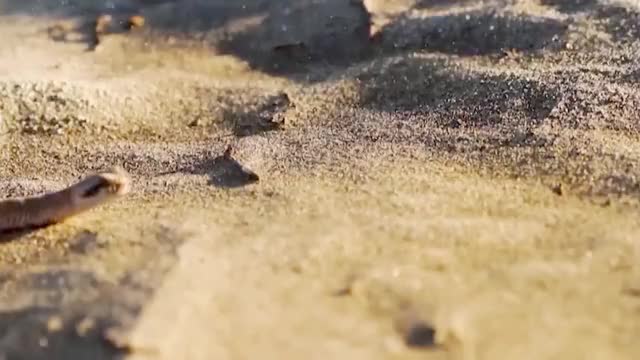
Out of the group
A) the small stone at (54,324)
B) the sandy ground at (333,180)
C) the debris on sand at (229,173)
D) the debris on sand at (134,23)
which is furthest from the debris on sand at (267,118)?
the small stone at (54,324)

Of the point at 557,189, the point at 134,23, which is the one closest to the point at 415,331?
the point at 557,189

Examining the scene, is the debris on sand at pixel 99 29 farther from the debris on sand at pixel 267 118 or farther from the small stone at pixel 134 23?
the debris on sand at pixel 267 118

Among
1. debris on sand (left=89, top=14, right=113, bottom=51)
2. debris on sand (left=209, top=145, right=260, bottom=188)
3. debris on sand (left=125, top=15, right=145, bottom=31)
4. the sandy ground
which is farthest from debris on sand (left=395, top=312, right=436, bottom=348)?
debris on sand (left=125, top=15, right=145, bottom=31)

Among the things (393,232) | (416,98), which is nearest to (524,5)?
(416,98)

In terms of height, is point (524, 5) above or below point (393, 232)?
above

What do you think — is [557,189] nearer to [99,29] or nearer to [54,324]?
[54,324]

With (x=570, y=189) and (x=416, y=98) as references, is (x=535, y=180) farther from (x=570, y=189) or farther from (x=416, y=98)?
(x=416, y=98)
